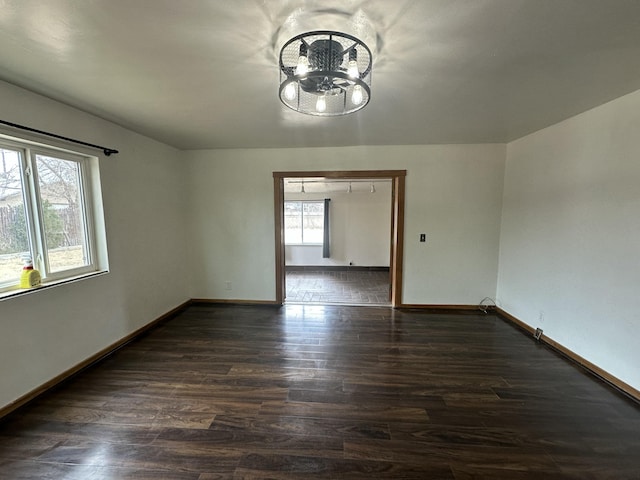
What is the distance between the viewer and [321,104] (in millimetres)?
1695

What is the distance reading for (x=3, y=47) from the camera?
1.42 meters

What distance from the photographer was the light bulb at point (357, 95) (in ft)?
4.91

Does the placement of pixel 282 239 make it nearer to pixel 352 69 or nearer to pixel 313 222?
pixel 352 69

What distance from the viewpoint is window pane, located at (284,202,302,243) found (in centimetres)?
695

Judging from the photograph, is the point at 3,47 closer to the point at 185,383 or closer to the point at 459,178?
the point at 185,383

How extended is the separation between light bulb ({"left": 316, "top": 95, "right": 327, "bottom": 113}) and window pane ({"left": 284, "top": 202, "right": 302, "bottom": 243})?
5.22m

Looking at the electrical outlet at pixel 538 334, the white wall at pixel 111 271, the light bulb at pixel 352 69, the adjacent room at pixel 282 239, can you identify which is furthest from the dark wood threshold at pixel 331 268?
the light bulb at pixel 352 69

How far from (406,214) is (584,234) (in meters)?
1.82

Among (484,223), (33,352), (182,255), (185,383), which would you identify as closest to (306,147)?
(182,255)

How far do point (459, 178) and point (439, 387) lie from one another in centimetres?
273

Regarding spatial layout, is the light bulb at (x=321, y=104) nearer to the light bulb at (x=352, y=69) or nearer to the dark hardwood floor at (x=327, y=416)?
the light bulb at (x=352, y=69)

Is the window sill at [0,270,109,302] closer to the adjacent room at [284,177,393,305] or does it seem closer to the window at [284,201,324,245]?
the adjacent room at [284,177,393,305]

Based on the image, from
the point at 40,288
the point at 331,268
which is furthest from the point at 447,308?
the point at 40,288

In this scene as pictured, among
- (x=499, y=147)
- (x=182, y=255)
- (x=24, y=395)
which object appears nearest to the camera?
(x=24, y=395)
